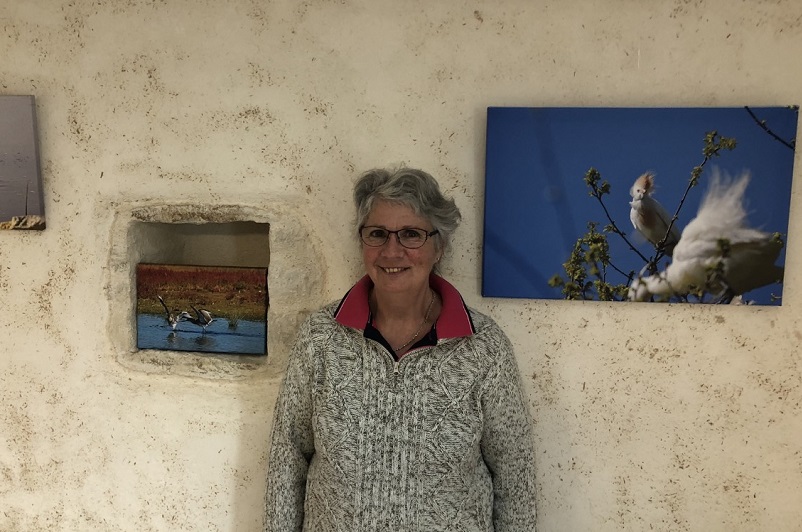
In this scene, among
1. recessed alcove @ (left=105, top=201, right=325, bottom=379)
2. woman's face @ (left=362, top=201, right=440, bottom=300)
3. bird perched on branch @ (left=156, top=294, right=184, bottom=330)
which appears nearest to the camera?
woman's face @ (left=362, top=201, right=440, bottom=300)

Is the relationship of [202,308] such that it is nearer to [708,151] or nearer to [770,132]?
[708,151]

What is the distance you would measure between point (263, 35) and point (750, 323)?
4.68 ft

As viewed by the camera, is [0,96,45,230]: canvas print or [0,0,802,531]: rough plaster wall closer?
[0,0,802,531]: rough plaster wall

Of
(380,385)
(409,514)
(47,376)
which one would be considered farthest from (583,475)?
(47,376)

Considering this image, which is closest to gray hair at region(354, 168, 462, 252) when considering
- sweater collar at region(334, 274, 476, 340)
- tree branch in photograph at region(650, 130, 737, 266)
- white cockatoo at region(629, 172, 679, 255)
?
sweater collar at region(334, 274, 476, 340)

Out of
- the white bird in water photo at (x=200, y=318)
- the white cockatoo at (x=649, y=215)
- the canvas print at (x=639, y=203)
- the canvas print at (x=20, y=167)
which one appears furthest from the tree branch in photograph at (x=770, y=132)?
the canvas print at (x=20, y=167)

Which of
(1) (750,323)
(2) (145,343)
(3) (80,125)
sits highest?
(3) (80,125)

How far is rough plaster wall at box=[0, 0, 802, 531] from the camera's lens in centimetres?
124

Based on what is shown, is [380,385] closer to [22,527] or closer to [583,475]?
[583,475]

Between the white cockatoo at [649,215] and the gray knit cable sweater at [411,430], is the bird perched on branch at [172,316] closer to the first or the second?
the gray knit cable sweater at [411,430]

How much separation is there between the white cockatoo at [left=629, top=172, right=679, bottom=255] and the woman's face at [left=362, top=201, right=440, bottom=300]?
1.68 ft

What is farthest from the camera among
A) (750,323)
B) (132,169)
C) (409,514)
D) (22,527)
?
(22,527)

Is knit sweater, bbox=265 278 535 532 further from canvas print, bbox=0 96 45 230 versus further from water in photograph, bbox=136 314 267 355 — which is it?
canvas print, bbox=0 96 45 230

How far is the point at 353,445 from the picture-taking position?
1.10 meters
